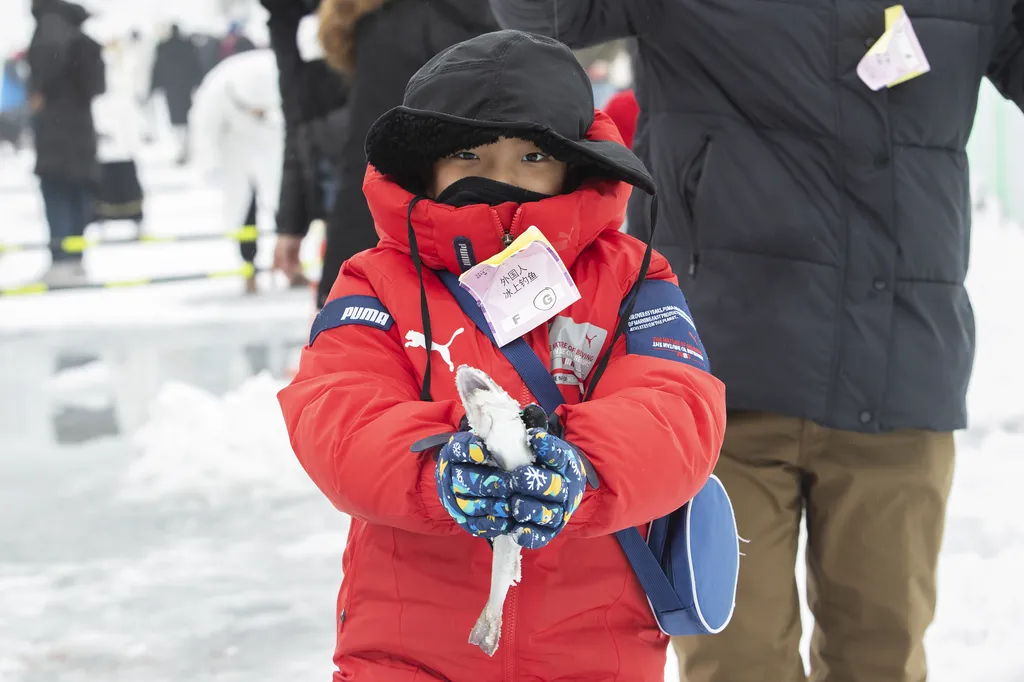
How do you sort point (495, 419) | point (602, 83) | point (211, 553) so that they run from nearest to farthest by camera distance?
point (495, 419), point (211, 553), point (602, 83)

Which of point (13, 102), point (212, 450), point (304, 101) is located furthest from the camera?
point (13, 102)

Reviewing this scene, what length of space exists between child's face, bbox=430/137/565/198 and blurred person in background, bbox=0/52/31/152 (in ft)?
66.4

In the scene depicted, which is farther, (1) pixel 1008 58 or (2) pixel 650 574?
(1) pixel 1008 58

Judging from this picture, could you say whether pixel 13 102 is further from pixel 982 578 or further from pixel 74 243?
pixel 982 578

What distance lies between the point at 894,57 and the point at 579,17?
0.52 m

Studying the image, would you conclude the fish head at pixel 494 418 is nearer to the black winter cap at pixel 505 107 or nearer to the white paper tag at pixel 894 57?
the black winter cap at pixel 505 107

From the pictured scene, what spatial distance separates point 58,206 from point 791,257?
28.0 feet

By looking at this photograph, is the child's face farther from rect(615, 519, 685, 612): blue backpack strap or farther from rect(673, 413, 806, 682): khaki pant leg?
rect(673, 413, 806, 682): khaki pant leg

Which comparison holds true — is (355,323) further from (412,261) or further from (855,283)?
(855,283)

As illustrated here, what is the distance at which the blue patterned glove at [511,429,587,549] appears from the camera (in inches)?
49.8

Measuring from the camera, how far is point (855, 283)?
2.05 m

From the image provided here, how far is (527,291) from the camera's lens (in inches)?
61.1

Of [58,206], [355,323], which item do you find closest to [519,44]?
[355,323]

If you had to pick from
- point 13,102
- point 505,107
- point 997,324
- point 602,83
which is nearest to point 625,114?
point 505,107
